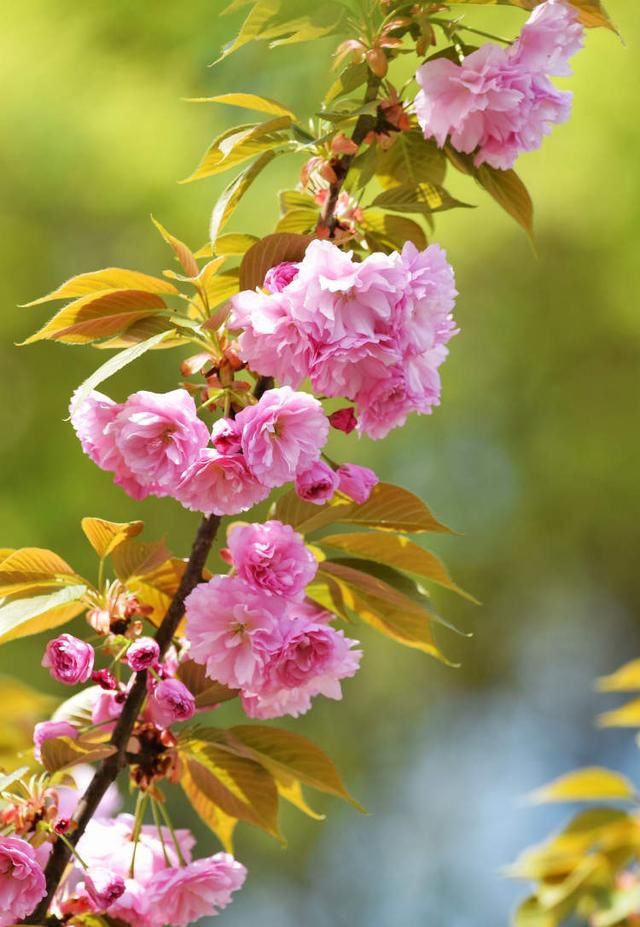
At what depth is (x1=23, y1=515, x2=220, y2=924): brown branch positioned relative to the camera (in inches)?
33.8

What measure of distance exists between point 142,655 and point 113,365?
0.20 meters

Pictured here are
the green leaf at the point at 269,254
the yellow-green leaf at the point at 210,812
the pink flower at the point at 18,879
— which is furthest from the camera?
the yellow-green leaf at the point at 210,812

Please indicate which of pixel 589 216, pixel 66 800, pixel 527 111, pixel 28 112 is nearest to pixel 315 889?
pixel 589 216

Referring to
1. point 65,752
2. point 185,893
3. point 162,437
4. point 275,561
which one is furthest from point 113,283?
point 185,893

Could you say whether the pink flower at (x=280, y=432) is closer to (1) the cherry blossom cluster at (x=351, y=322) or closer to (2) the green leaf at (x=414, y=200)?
(1) the cherry blossom cluster at (x=351, y=322)

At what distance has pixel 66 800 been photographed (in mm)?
1219

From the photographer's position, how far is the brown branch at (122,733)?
2.82 feet

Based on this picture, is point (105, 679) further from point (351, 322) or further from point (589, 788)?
point (589, 788)

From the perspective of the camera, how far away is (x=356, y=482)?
95 centimetres

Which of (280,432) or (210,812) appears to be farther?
(210,812)

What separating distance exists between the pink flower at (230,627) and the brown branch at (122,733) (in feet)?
0.08

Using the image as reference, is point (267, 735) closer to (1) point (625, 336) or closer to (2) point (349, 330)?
(2) point (349, 330)

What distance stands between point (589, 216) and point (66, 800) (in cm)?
531

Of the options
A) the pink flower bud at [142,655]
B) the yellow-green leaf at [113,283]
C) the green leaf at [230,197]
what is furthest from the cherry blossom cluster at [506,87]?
the pink flower bud at [142,655]
